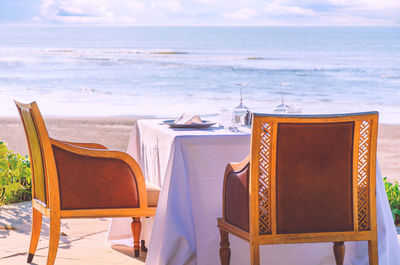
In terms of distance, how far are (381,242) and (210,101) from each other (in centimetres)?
1418

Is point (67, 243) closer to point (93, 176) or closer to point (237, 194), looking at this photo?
point (93, 176)

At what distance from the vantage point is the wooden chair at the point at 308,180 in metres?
2.94

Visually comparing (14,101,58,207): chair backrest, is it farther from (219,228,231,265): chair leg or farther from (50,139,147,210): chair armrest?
(219,228,231,265): chair leg

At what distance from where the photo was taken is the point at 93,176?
3.52m

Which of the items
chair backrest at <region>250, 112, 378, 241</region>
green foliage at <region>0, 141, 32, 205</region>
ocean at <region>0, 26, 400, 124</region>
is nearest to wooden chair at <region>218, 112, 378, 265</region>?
chair backrest at <region>250, 112, 378, 241</region>

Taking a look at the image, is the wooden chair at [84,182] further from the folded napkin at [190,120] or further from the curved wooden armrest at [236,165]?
the curved wooden armrest at [236,165]

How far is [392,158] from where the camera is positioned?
8617 mm

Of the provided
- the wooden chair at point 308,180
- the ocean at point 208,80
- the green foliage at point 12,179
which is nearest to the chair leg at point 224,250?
the wooden chair at point 308,180

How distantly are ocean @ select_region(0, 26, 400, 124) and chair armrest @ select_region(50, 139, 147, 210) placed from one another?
112 cm

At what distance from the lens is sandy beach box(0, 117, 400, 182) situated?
898 cm

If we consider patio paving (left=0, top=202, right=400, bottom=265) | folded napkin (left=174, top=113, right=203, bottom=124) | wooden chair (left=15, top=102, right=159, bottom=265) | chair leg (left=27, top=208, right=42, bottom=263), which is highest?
folded napkin (left=174, top=113, right=203, bottom=124)

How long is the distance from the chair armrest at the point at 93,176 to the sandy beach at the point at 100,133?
15.2 feet

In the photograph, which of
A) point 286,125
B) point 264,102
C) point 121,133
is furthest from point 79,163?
point 264,102

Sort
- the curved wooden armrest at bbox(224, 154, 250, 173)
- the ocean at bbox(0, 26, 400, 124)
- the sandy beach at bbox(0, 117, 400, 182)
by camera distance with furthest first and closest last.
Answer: the ocean at bbox(0, 26, 400, 124) < the sandy beach at bbox(0, 117, 400, 182) < the curved wooden armrest at bbox(224, 154, 250, 173)
